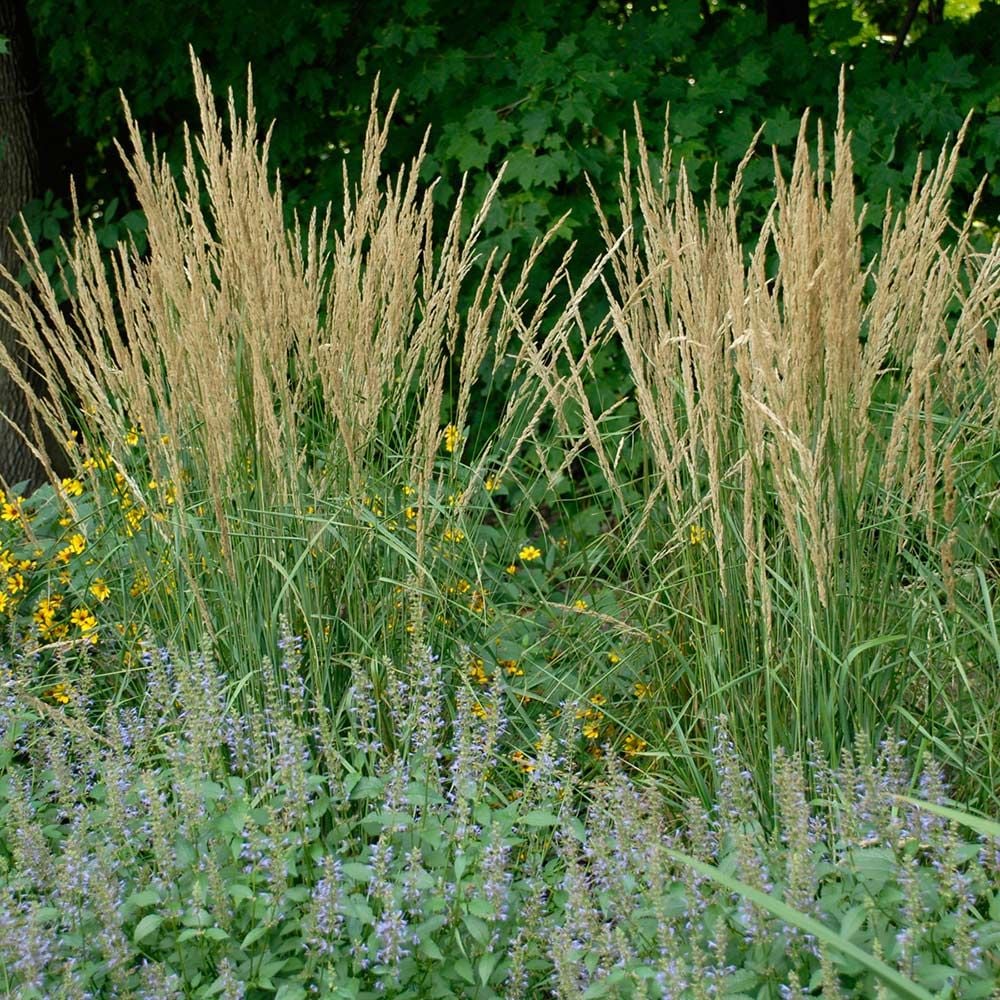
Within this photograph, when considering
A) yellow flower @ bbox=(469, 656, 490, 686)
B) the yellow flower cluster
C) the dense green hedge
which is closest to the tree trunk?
the dense green hedge

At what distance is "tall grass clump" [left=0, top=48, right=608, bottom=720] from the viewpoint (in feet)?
9.84

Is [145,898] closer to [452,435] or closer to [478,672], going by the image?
[478,672]

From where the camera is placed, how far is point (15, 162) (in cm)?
587

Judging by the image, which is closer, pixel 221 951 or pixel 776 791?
pixel 221 951

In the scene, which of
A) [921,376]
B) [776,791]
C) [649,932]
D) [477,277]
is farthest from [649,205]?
[477,277]

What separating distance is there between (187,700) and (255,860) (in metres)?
0.31

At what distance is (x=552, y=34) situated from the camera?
18.4ft

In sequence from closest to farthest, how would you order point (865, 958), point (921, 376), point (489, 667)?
1. point (865, 958)
2. point (921, 376)
3. point (489, 667)

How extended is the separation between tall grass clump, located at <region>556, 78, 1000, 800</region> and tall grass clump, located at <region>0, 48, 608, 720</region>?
386 millimetres

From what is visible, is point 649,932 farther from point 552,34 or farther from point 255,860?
point 552,34

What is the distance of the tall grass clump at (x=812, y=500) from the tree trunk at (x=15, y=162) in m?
3.44

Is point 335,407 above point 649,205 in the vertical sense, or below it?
below

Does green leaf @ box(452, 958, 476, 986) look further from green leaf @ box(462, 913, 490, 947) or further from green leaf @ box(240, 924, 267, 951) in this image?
green leaf @ box(240, 924, 267, 951)

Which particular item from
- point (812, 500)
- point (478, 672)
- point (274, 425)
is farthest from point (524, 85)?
point (812, 500)
